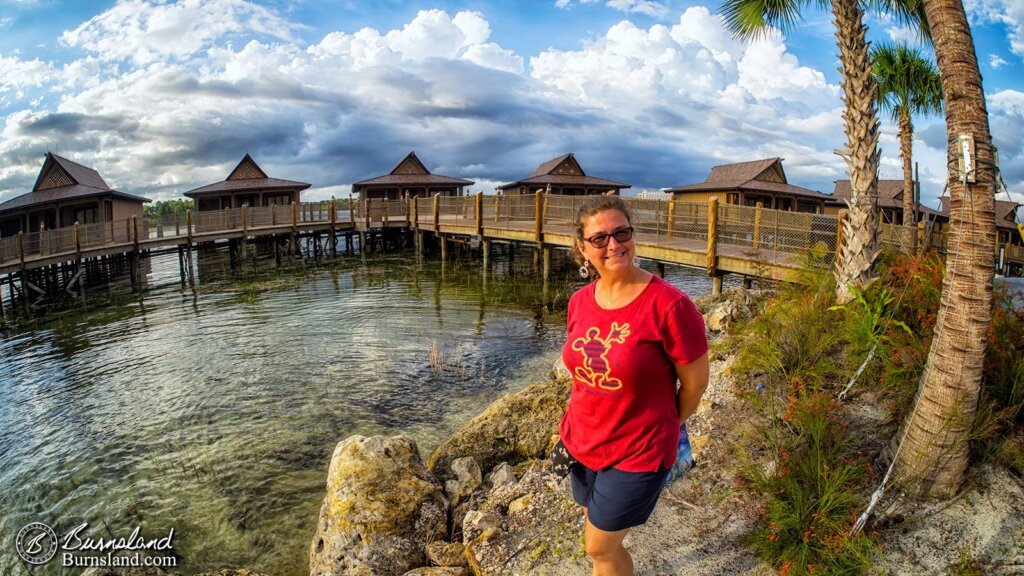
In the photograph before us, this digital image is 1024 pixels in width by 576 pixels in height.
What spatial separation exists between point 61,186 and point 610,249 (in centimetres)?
3902

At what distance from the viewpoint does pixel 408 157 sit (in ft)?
142

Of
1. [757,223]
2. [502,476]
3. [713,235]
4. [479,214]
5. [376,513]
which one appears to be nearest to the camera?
[376,513]

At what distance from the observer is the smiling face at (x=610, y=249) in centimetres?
252

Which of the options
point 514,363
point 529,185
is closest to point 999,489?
point 514,363

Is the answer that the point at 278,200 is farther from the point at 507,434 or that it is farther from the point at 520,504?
the point at 520,504

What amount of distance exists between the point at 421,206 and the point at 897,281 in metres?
28.6

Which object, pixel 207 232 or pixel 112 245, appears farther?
pixel 207 232

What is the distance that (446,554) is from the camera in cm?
429

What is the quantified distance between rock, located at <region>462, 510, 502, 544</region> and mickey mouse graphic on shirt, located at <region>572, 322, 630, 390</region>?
2205 mm

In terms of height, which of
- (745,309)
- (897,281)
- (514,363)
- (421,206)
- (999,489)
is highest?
(421,206)

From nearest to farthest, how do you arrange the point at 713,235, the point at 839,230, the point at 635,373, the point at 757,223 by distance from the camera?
the point at 635,373, the point at 839,230, the point at 757,223, the point at 713,235

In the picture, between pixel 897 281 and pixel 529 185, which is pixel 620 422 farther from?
pixel 529 185

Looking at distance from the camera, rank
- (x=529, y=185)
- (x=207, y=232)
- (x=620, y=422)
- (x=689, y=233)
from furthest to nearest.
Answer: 1. (x=529, y=185)
2. (x=207, y=232)
3. (x=689, y=233)
4. (x=620, y=422)

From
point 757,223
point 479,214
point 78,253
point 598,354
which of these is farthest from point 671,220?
point 78,253
